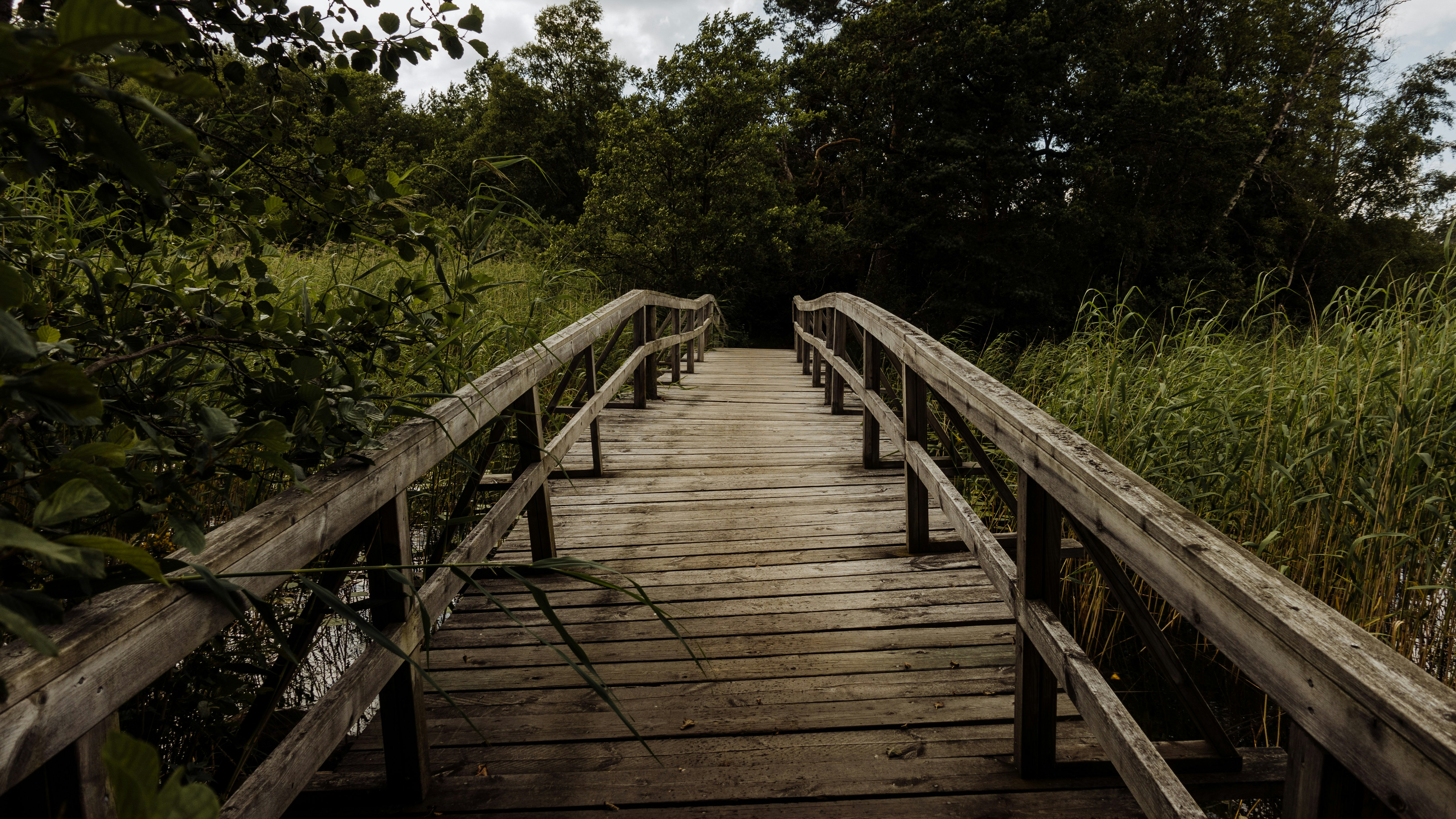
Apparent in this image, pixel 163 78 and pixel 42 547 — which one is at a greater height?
pixel 163 78

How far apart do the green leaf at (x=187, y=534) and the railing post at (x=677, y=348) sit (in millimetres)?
6136

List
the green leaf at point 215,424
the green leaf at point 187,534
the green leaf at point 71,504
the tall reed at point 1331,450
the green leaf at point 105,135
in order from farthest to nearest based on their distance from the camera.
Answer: the tall reed at point 1331,450 → the green leaf at point 215,424 → the green leaf at point 187,534 → the green leaf at point 71,504 → the green leaf at point 105,135

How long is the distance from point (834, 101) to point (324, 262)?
53.0ft

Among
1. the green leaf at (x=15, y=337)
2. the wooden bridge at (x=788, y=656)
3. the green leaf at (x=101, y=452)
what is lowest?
the wooden bridge at (x=788, y=656)

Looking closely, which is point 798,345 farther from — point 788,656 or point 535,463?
point 788,656

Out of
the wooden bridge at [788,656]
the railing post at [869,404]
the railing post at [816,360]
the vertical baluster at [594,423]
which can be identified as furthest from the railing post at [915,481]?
the railing post at [816,360]

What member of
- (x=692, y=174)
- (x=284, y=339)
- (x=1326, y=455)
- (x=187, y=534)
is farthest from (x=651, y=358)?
(x=692, y=174)

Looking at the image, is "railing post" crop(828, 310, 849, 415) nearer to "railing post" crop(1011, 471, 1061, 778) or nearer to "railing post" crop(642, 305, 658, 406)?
"railing post" crop(642, 305, 658, 406)

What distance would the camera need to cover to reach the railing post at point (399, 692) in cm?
152

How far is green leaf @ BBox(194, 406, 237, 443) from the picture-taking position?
3.02ft

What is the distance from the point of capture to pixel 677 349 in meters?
7.34

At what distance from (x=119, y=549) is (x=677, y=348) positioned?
681 cm

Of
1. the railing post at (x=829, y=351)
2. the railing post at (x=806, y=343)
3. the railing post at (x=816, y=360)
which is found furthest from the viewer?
the railing post at (x=806, y=343)

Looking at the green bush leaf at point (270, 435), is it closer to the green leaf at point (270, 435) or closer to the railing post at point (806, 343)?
the green leaf at point (270, 435)
